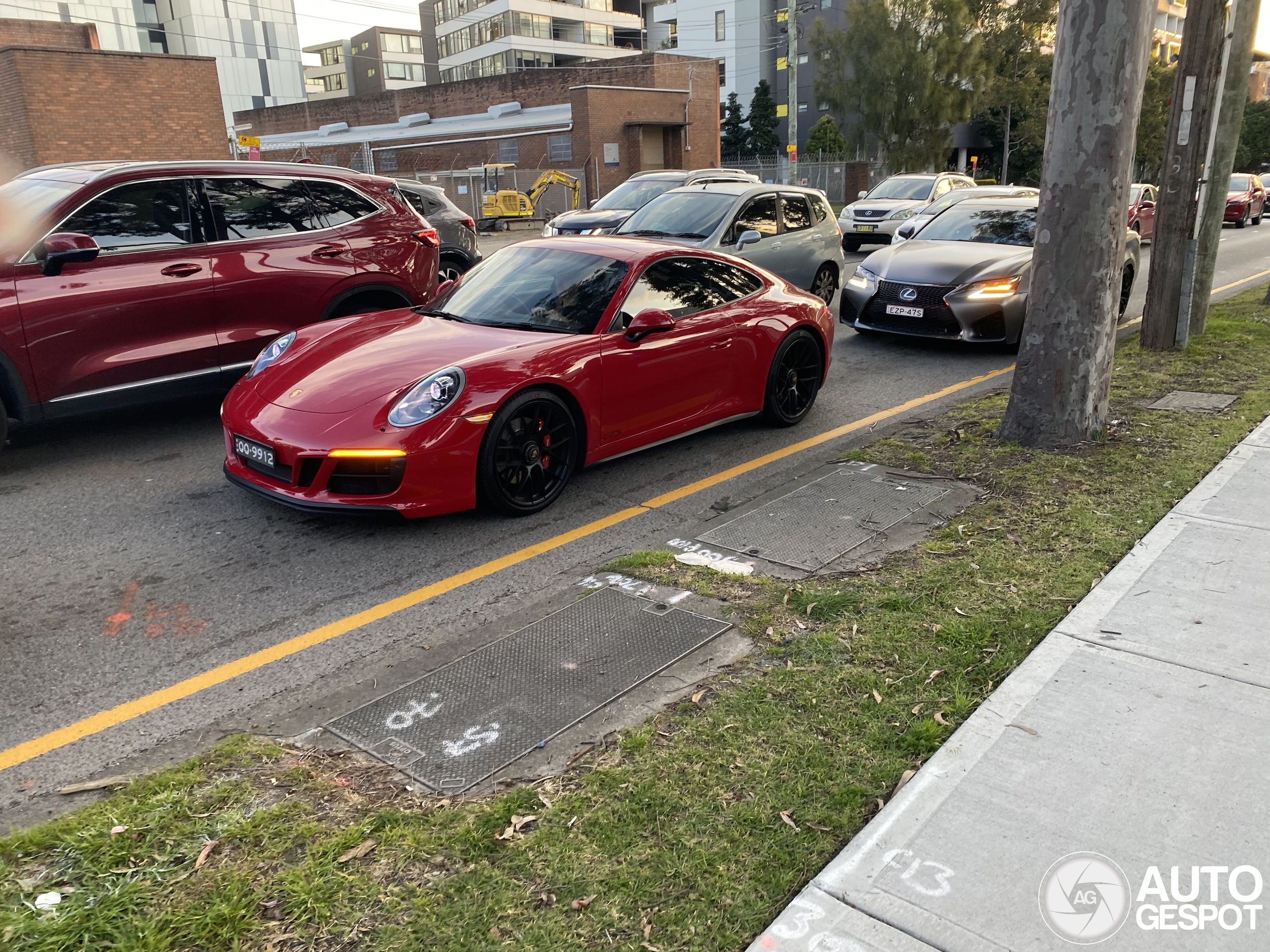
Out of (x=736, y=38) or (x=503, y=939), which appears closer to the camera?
(x=503, y=939)

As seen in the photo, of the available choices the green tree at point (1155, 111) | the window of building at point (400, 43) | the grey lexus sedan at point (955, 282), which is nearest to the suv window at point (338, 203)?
the grey lexus sedan at point (955, 282)

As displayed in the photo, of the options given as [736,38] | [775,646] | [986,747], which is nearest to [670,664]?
[775,646]

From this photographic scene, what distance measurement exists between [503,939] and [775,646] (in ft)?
5.94

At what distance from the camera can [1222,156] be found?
993cm

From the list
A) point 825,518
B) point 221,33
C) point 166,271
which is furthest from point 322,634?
point 221,33

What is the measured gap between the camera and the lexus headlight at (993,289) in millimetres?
9711

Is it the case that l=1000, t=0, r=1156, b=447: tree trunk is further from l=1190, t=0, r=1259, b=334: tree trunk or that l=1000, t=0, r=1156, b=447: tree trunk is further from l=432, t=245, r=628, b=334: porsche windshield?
l=1190, t=0, r=1259, b=334: tree trunk

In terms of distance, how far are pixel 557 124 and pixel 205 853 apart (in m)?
42.3

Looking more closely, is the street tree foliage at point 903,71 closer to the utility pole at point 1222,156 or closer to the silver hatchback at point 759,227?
the silver hatchback at point 759,227

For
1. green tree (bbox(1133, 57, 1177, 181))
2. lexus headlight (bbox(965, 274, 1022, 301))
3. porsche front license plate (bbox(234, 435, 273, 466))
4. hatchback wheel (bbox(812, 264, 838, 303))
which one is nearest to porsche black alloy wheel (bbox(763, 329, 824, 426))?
lexus headlight (bbox(965, 274, 1022, 301))

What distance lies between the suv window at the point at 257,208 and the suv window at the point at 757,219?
4.85 meters

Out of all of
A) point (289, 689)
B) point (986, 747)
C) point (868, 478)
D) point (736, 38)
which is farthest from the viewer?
point (736, 38)

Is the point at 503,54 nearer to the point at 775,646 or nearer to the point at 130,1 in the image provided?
the point at 130,1

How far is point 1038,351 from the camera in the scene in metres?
6.34
